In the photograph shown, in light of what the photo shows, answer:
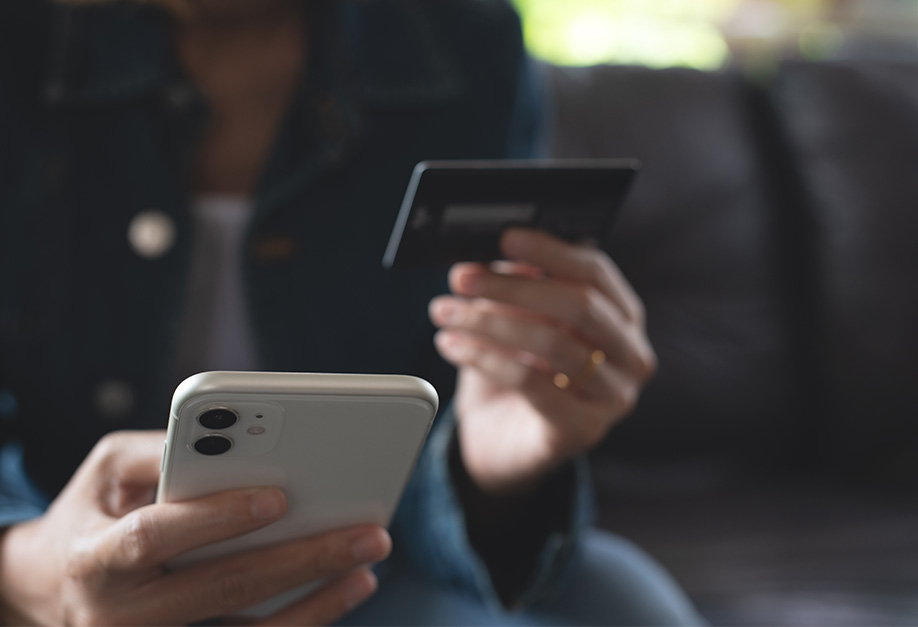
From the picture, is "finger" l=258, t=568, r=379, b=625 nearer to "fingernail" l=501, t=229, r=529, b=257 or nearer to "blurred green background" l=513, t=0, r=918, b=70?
"fingernail" l=501, t=229, r=529, b=257

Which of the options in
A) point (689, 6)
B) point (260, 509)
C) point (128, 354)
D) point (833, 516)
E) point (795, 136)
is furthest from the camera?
point (689, 6)

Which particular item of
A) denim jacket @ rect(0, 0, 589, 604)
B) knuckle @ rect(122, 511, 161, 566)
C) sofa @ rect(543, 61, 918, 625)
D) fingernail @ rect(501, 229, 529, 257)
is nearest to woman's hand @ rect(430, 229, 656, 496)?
fingernail @ rect(501, 229, 529, 257)

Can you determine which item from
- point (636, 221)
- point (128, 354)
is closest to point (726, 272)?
point (636, 221)

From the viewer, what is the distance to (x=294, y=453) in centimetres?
33

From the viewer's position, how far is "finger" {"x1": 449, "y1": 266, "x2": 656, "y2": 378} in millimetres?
475

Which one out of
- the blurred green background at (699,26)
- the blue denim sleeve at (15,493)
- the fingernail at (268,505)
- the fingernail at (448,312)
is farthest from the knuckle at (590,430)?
the blurred green background at (699,26)

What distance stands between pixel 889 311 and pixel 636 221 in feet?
1.16

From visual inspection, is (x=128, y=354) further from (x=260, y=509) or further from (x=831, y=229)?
(x=831, y=229)

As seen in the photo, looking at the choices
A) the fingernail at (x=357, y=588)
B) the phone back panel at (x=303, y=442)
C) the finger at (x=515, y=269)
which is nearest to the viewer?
the phone back panel at (x=303, y=442)

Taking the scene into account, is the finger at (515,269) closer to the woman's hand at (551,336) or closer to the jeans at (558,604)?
the woman's hand at (551,336)

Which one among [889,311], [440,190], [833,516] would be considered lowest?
[833,516]

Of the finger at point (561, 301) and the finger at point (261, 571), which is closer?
the finger at point (261, 571)

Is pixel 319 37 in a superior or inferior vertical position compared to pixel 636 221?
superior

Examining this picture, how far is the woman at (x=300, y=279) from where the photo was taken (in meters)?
0.50
